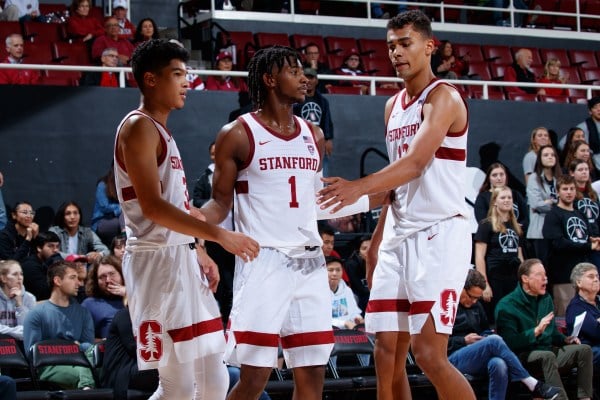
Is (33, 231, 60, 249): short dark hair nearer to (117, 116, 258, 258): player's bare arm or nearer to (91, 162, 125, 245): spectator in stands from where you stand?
(91, 162, 125, 245): spectator in stands

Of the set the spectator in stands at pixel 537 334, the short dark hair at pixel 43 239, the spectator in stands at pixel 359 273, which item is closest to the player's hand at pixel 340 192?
the spectator in stands at pixel 537 334

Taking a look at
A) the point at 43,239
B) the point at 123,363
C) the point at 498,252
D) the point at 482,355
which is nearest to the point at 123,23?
the point at 43,239

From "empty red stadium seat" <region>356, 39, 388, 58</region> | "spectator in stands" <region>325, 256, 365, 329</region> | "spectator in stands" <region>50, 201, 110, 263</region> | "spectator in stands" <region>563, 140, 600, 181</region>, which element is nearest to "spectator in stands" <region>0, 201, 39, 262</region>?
"spectator in stands" <region>50, 201, 110, 263</region>

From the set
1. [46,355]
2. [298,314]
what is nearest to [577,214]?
[46,355]

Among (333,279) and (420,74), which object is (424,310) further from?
(333,279)

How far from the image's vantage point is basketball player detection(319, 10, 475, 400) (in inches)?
206

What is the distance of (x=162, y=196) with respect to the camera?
5.03 metres

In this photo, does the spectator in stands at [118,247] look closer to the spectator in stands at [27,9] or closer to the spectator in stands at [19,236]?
the spectator in stands at [19,236]

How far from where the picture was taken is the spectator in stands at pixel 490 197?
37.3ft

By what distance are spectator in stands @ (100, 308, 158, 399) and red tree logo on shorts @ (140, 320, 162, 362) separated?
2.49 m

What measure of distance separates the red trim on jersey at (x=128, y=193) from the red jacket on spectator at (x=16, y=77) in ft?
22.4

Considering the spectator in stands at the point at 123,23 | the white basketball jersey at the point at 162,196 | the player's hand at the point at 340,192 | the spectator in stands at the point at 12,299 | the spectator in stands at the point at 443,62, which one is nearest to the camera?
the player's hand at the point at 340,192

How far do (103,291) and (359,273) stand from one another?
2.87 meters

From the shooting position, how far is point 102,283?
880 centimetres
